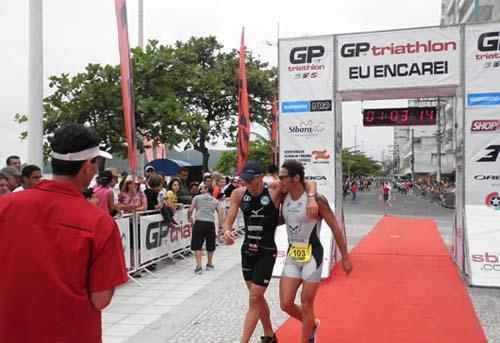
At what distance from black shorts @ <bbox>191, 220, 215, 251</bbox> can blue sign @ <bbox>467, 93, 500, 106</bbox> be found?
5134mm

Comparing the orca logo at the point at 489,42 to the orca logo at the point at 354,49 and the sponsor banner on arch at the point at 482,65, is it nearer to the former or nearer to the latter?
the sponsor banner on arch at the point at 482,65

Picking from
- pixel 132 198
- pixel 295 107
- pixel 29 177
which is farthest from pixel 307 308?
pixel 295 107

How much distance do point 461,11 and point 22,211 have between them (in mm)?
65388

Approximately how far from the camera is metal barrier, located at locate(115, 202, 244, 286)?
336 inches

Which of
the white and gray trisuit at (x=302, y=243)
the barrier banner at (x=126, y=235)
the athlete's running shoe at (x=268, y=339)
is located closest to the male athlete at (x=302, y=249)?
the white and gray trisuit at (x=302, y=243)

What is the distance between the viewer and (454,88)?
Answer: 913 cm

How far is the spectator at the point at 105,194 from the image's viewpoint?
26.0 feet

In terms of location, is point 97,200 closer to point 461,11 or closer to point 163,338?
point 163,338

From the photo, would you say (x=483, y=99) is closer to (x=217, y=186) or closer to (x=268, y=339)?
(x=268, y=339)

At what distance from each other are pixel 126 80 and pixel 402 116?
260 inches

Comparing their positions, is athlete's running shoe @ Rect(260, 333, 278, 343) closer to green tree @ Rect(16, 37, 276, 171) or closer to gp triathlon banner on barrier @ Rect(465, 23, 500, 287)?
gp triathlon banner on barrier @ Rect(465, 23, 500, 287)

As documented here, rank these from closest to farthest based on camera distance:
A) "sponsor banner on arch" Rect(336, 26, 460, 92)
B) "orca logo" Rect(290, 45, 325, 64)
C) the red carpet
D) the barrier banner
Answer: the red carpet < the barrier banner < "sponsor banner on arch" Rect(336, 26, 460, 92) < "orca logo" Rect(290, 45, 325, 64)

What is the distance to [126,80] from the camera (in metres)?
8.12

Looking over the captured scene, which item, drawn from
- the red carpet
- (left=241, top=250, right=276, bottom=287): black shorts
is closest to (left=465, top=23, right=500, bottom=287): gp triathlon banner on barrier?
the red carpet
